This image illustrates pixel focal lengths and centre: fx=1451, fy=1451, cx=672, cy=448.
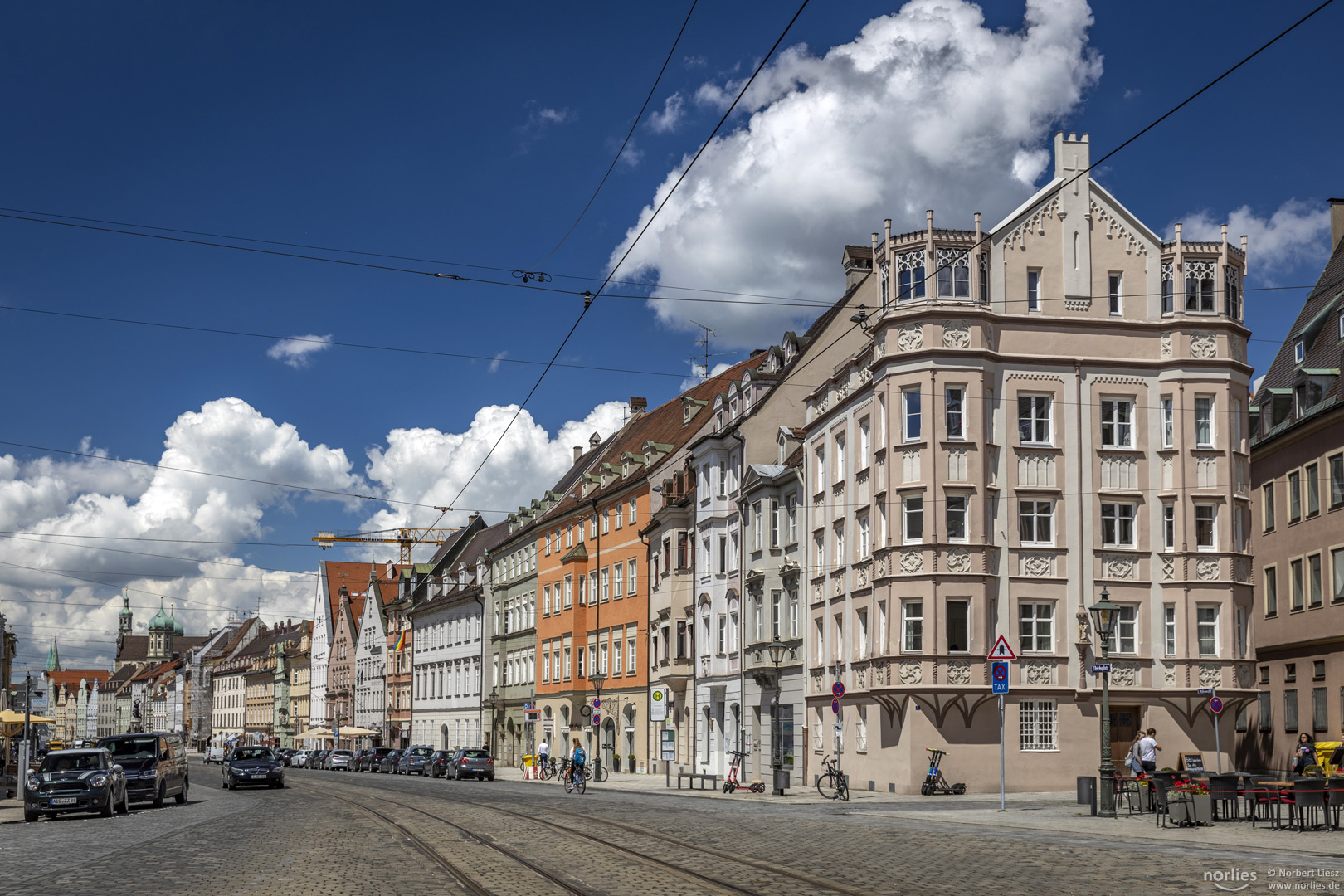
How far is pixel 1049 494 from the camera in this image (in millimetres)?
40781

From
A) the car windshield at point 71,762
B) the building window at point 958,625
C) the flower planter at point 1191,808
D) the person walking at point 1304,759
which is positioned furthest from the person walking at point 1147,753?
the car windshield at point 71,762

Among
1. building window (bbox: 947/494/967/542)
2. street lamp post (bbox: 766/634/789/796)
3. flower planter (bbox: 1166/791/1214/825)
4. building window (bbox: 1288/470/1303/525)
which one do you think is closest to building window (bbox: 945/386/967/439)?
building window (bbox: 947/494/967/542)

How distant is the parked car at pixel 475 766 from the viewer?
6319cm

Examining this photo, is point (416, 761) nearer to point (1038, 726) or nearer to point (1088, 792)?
point (1038, 726)

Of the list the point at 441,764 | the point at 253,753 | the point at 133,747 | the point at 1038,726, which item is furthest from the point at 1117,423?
the point at 441,764

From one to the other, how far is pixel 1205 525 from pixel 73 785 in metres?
30.1

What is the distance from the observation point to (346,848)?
20844 mm

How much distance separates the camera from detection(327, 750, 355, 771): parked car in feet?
302

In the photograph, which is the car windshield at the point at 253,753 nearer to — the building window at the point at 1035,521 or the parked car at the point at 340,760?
the building window at the point at 1035,521

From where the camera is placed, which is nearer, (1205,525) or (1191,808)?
(1191,808)

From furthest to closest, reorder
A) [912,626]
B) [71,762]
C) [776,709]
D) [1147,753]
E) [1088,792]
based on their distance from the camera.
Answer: [776,709] → [912,626] → [71,762] → [1147,753] → [1088,792]

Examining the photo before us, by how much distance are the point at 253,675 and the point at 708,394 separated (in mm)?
124553

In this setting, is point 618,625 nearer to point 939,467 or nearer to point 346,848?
point 939,467

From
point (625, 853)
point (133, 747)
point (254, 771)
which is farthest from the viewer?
point (254, 771)
